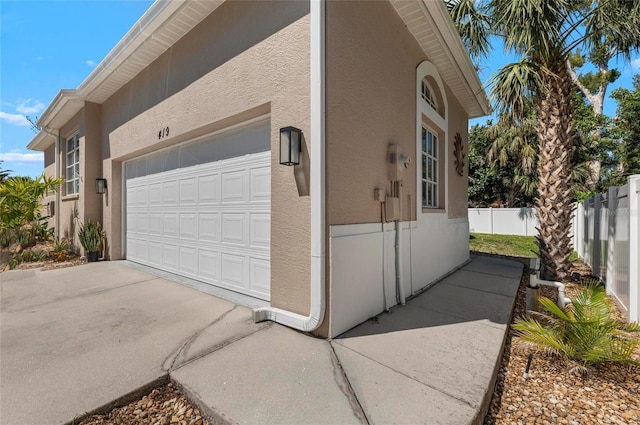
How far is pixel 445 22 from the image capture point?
464 cm

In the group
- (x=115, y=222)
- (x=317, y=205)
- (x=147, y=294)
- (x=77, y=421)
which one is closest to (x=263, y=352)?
(x=77, y=421)

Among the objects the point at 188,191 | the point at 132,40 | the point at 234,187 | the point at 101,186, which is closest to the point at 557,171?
the point at 234,187

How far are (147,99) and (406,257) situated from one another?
6137 mm

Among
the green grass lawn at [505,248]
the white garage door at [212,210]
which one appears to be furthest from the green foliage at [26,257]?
the green grass lawn at [505,248]

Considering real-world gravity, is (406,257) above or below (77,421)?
above

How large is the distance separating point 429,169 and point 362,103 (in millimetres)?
2976

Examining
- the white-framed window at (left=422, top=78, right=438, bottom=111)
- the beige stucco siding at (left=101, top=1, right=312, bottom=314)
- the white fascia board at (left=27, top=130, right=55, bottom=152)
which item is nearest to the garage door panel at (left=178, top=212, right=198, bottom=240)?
the beige stucco siding at (left=101, top=1, right=312, bottom=314)

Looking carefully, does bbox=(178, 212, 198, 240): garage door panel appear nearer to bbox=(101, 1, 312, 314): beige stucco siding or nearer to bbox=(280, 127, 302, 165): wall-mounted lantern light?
bbox=(101, 1, 312, 314): beige stucco siding

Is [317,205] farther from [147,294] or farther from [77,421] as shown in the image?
[147,294]

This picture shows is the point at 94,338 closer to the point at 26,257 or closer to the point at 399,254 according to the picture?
the point at 399,254

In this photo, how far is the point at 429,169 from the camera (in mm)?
5863

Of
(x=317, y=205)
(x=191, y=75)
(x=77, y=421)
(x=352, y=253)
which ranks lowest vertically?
(x=77, y=421)

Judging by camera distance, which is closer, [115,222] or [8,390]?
[8,390]

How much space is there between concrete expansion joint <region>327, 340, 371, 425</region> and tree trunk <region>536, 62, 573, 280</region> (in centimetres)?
602
